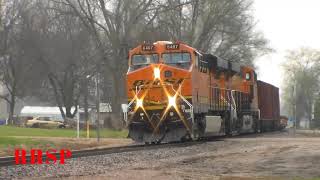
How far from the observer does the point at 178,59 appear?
1109 inches

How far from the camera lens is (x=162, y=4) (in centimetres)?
5178

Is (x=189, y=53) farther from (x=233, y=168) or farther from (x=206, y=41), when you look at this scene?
(x=206, y=41)

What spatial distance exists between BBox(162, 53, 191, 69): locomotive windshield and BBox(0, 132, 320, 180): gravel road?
6.79 m

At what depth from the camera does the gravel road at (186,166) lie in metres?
14.1

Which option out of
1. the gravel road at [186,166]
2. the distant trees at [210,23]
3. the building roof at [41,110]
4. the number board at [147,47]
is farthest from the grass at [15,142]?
the building roof at [41,110]

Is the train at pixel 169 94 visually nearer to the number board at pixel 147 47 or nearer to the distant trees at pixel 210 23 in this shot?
the number board at pixel 147 47

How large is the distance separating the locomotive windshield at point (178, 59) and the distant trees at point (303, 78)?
76.8 metres

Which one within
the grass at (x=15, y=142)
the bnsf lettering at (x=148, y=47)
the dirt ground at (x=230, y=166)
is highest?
the bnsf lettering at (x=148, y=47)

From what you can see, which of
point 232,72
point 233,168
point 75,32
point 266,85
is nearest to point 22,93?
point 75,32

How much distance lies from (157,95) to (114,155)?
7382 mm

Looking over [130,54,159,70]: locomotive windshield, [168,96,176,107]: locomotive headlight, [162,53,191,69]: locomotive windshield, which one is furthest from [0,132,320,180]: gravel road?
[130,54,159,70]: locomotive windshield

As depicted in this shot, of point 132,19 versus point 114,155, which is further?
point 132,19

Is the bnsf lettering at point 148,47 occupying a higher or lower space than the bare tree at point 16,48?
lower

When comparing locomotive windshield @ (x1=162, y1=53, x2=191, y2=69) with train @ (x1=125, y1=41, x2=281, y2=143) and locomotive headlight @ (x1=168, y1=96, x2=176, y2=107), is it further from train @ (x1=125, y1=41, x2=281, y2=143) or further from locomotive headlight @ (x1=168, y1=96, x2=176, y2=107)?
locomotive headlight @ (x1=168, y1=96, x2=176, y2=107)
